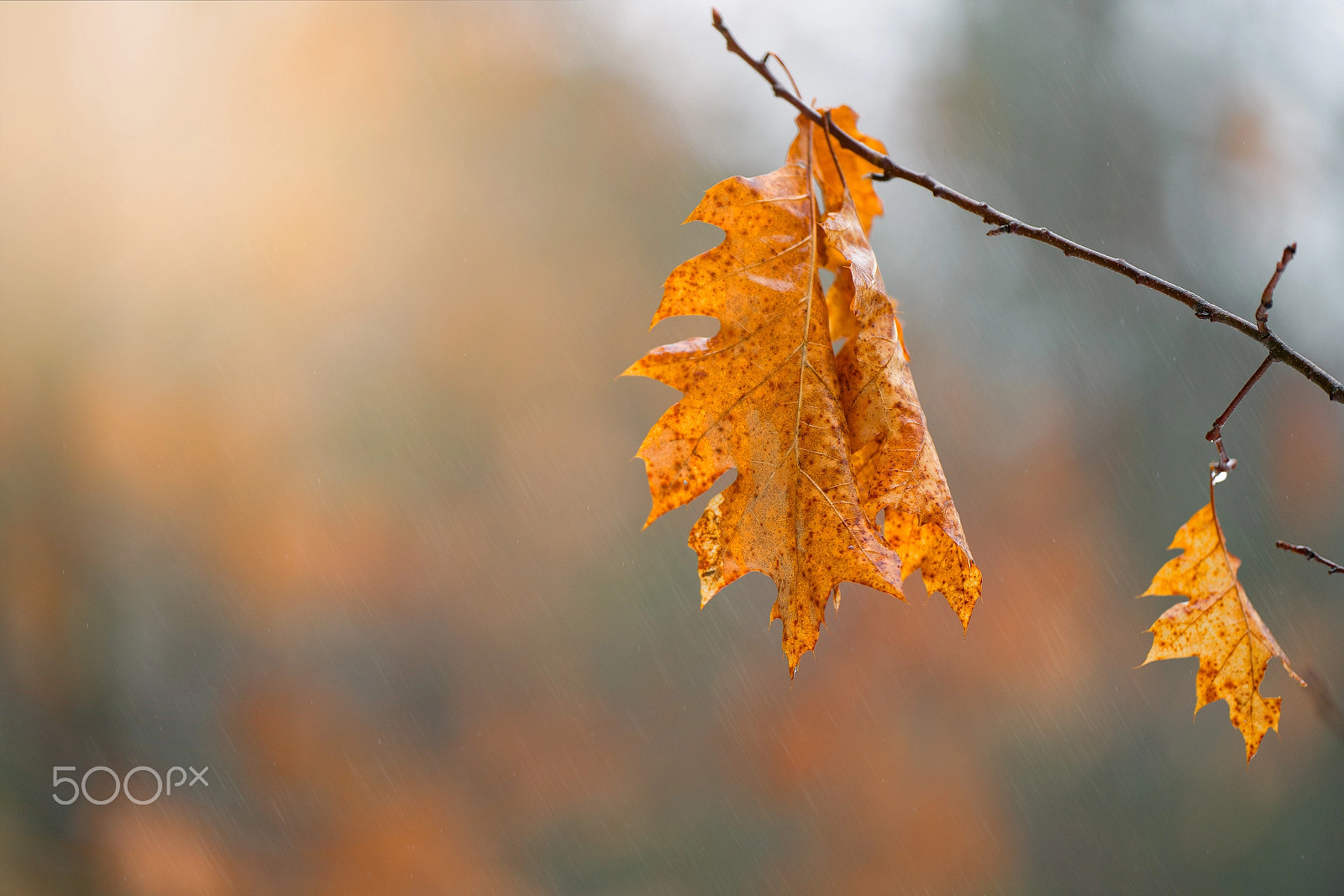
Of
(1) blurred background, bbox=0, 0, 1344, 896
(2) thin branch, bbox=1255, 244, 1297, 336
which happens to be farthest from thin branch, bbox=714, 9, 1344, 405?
(1) blurred background, bbox=0, 0, 1344, 896

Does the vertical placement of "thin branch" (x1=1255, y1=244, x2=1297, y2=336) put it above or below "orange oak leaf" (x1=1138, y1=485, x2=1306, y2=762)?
above

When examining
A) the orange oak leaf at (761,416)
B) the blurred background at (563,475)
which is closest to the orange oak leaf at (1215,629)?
the orange oak leaf at (761,416)

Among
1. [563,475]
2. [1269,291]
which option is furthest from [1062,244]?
[563,475]

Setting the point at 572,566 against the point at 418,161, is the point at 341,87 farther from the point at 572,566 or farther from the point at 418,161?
the point at 572,566

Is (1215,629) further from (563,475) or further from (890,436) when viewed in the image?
(563,475)

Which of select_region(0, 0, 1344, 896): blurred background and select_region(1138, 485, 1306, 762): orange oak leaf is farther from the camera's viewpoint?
select_region(0, 0, 1344, 896): blurred background

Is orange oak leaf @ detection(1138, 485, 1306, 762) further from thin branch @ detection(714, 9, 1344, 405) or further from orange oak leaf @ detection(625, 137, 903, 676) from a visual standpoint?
orange oak leaf @ detection(625, 137, 903, 676)

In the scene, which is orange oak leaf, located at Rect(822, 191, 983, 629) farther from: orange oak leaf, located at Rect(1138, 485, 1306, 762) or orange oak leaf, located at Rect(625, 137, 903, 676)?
orange oak leaf, located at Rect(1138, 485, 1306, 762)
